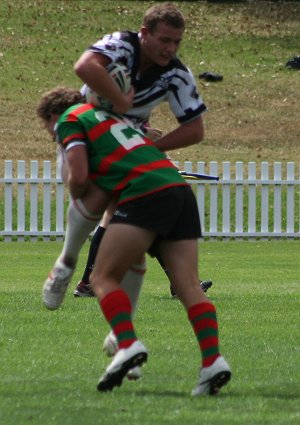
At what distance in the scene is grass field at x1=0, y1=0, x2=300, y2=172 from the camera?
3064cm

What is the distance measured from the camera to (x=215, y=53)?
3981cm

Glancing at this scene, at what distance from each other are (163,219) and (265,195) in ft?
51.9

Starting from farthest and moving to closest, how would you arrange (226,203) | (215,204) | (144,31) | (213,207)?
(226,203), (215,204), (213,207), (144,31)

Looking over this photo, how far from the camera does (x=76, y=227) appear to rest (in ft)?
21.5

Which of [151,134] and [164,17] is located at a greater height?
[164,17]

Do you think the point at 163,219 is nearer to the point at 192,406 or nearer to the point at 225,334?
the point at 192,406

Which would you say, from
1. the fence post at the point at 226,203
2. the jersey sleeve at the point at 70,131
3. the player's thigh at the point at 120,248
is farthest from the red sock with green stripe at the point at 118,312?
the fence post at the point at 226,203

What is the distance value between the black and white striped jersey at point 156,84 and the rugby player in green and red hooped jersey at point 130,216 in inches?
13.6

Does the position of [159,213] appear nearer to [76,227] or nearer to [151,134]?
[76,227]


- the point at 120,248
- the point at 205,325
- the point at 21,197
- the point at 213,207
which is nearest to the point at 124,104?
the point at 120,248

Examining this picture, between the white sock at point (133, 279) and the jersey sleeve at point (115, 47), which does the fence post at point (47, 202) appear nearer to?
the white sock at point (133, 279)

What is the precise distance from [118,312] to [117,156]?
743 millimetres

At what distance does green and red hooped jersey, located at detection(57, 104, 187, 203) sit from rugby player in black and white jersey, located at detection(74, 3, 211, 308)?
16 centimetres

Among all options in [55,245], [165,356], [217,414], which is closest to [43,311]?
[165,356]
